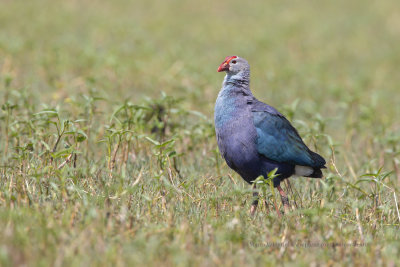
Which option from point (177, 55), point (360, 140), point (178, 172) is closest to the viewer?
point (178, 172)

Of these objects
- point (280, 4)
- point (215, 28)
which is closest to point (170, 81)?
point (215, 28)

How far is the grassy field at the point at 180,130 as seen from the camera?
11.4 ft

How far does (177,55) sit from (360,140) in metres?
4.82

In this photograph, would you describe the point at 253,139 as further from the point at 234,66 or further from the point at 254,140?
the point at 234,66

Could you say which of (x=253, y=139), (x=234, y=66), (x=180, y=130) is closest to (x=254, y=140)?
(x=253, y=139)

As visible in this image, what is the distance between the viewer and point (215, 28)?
1498 centimetres

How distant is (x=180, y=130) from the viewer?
6.25 metres

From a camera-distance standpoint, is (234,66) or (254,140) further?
(234,66)

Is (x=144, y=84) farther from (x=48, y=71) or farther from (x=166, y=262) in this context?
(x=166, y=262)

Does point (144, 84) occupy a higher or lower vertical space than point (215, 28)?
lower

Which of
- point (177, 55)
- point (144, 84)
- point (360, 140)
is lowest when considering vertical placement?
point (360, 140)

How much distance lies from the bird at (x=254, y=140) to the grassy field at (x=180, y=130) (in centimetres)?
25

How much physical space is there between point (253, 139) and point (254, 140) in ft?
0.04

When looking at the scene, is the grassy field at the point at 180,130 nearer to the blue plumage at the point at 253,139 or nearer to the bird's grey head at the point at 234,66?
the blue plumage at the point at 253,139
